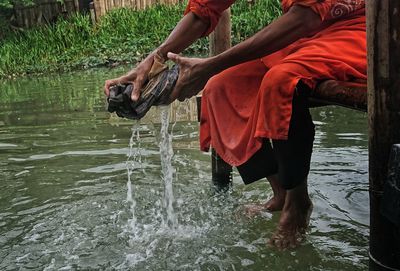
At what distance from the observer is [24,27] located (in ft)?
52.2

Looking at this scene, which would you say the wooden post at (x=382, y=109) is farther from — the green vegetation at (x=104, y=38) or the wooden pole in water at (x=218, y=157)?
the green vegetation at (x=104, y=38)

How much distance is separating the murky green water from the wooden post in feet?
1.43

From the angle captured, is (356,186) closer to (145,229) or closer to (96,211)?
(145,229)

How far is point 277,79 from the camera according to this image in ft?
6.51

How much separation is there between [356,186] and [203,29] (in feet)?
3.95

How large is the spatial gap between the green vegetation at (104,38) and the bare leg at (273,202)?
28.5 feet

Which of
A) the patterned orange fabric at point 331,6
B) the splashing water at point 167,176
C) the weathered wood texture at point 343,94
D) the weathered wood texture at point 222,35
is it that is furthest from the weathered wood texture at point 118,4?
the weathered wood texture at point 343,94

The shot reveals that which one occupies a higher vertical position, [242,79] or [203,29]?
[203,29]

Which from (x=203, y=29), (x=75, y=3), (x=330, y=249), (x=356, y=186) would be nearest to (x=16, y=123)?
(x=203, y=29)

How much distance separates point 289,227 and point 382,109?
0.82 meters

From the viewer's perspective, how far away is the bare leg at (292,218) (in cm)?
222

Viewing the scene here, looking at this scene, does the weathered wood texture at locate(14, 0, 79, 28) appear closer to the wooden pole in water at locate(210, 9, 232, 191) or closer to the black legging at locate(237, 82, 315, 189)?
the wooden pole in water at locate(210, 9, 232, 191)

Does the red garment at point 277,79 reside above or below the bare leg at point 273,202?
above

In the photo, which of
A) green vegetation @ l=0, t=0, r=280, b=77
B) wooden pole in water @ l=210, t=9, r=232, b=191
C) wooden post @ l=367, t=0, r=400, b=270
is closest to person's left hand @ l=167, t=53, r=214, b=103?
wooden post @ l=367, t=0, r=400, b=270
